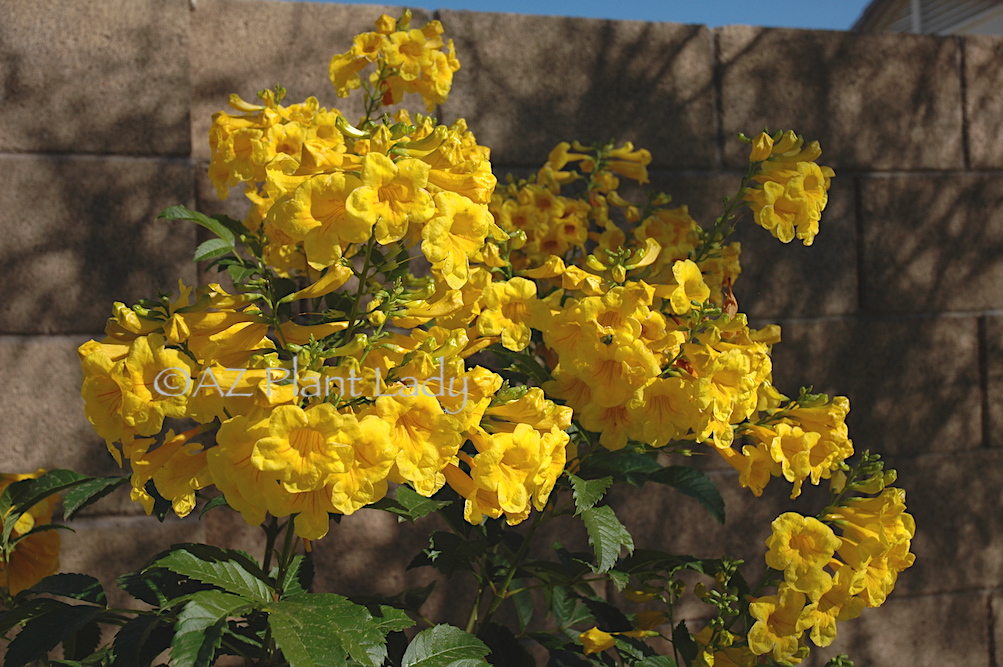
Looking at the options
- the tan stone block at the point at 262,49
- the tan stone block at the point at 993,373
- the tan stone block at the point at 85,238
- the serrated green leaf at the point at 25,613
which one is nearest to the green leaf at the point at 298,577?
the serrated green leaf at the point at 25,613

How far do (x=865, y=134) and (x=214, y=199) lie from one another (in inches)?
91.9

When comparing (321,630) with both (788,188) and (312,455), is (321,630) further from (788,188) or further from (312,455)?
(788,188)

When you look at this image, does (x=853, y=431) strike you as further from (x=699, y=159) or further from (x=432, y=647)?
(x=432, y=647)

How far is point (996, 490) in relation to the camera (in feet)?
9.50

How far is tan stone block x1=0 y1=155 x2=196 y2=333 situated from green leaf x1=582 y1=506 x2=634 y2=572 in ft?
5.02

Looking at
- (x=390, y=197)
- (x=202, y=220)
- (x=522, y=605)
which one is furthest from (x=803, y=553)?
(x=202, y=220)

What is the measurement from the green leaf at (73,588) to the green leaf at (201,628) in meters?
0.51

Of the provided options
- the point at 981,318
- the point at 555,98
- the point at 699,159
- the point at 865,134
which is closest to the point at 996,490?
the point at 981,318

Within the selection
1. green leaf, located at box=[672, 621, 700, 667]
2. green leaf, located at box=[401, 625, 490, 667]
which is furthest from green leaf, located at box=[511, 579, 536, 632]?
green leaf, located at box=[401, 625, 490, 667]

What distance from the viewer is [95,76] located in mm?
2232

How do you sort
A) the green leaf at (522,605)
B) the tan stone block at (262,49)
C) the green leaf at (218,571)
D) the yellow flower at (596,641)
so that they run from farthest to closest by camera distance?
the tan stone block at (262,49) → the green leaf at (522,605) → the yellow flower at (596,641) → the green leaf at (218,571)

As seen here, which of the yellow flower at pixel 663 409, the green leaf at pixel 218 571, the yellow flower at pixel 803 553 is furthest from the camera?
the yellow flower at pixel 803 553

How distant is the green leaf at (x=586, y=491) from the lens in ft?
4.63

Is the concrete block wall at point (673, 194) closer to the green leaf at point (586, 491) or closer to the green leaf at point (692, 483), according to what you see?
the green leaf at point (692, 483)
